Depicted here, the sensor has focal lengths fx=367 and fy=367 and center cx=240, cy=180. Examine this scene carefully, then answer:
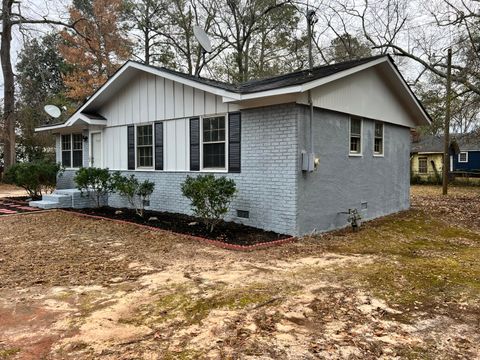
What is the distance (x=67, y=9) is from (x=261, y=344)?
22.9 m

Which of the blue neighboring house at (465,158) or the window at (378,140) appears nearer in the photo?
the window at (378,140)

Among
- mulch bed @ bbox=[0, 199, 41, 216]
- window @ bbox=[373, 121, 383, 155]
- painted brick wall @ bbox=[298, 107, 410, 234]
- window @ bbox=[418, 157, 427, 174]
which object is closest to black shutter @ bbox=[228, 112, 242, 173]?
painted brick wall @ bbox=[298, 107, 410, 234]

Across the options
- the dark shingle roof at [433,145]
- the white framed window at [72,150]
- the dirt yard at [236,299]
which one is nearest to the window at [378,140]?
the dirt yard at [236,299]

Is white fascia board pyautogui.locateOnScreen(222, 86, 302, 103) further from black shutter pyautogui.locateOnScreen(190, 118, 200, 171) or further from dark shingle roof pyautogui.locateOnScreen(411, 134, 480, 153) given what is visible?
dark shingle roof pyautogui.locateOnScreen(411, 134, 480, 153)

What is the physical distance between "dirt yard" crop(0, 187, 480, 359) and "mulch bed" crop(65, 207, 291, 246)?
1.64ft

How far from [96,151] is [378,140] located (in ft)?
28.7

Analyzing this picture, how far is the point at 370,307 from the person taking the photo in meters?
3.81

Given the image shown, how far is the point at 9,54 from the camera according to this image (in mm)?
19609

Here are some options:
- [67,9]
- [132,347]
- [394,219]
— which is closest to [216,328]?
[132,347]

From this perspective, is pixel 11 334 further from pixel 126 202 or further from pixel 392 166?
pixel 392 166

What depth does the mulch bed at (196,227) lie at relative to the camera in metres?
6.89

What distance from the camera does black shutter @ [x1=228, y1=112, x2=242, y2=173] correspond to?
8000 millimetres

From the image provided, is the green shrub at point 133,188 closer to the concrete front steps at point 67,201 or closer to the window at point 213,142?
the window at point 213,142

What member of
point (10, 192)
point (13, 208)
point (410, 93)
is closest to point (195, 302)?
point (410, 93)
